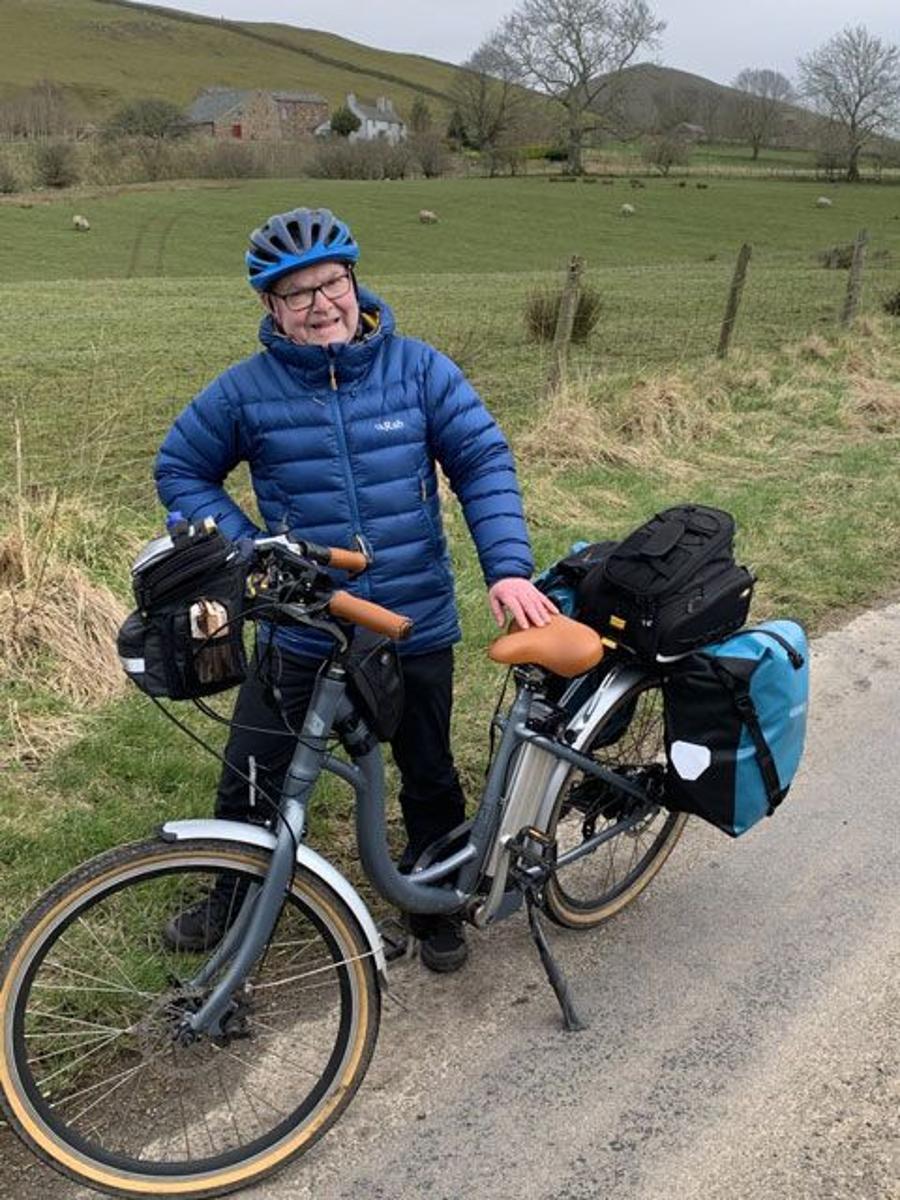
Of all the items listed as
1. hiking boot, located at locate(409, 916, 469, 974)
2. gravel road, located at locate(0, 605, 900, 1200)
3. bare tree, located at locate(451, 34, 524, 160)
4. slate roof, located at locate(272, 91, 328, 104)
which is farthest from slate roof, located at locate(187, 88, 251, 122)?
hiking boot, located at locate(409, 916, 469, 974)

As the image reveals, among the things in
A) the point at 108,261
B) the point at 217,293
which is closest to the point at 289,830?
the point at 217,293

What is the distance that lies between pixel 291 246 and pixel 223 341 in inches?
570

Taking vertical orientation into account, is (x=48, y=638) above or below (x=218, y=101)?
below

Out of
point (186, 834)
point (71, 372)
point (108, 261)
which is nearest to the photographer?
point (186, 834)

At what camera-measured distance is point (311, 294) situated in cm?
243

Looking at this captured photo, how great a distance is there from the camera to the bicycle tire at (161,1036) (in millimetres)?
2111

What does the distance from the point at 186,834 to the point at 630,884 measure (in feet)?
5.34

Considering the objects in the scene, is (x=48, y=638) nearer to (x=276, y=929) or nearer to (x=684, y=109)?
(x=276, y=929)

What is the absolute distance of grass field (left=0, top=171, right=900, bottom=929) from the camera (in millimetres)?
3924

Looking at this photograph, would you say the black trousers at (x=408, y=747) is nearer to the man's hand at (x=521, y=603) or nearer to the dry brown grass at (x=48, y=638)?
the man's hand at (x=521, y=603)

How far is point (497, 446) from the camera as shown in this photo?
268 centimetres

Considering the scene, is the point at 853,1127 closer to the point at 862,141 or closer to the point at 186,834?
the point at 186,834

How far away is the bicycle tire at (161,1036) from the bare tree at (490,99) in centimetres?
9150

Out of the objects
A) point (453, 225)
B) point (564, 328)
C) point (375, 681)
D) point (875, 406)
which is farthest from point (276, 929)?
point (453, 225)
